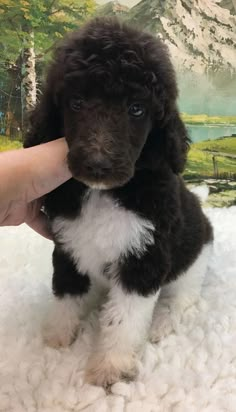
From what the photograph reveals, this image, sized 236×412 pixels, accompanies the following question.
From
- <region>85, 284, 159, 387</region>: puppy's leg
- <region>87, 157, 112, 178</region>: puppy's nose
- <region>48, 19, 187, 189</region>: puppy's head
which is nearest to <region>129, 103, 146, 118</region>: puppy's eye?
<region>48, 19, 187, 189</region>: puppy's head

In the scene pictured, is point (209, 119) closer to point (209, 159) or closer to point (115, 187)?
point (209, 159)

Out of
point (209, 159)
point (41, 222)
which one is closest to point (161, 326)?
point (41, 222)

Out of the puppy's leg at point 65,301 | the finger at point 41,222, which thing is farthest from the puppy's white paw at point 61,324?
the finger at point 41,222

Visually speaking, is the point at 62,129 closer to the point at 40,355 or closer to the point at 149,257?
the point at 149,257

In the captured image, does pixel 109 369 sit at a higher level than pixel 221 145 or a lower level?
lower

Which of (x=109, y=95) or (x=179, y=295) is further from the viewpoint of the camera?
(x=179, y=295)

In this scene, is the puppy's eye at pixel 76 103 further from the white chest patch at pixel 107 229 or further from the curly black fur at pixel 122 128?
the white chest patch at pixel 107 229

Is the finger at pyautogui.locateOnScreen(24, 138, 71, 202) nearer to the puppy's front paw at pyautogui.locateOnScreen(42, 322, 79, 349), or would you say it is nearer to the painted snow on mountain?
the puppy's front paw at pyautogui.locateOnScreen(42, 322, 79, 349)
